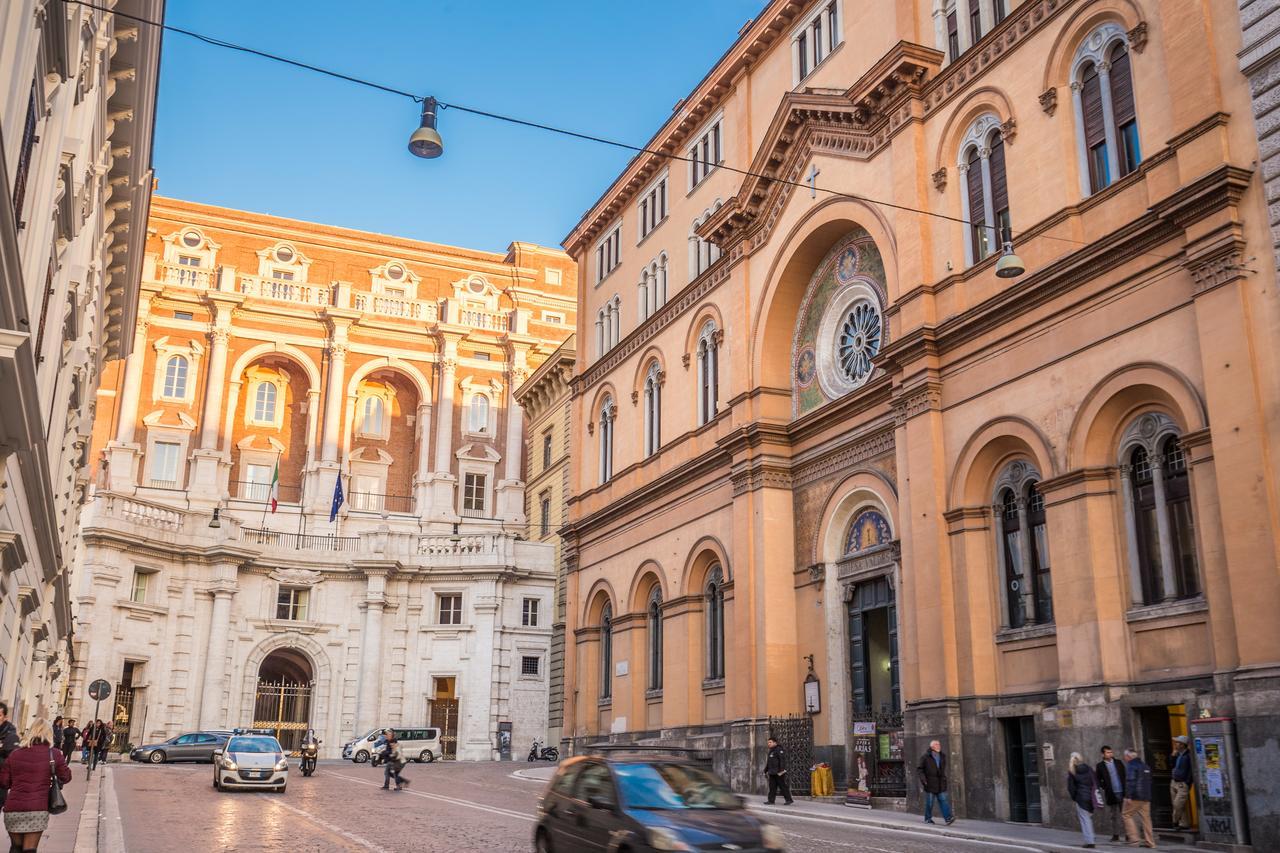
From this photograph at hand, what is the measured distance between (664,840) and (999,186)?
54.9ft

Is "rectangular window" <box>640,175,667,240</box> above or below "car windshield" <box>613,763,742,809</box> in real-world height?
above

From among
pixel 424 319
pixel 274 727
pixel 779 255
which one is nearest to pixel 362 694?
pixel 274 727

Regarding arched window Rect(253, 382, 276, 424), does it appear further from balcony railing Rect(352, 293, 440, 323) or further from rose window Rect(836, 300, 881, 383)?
rose window Rect(836, 300, 881, 383)

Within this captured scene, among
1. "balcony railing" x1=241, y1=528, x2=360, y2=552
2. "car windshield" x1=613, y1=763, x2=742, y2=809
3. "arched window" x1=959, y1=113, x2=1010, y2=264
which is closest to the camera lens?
"car windshield" x1=613, y1=763, x2=742, y2=809

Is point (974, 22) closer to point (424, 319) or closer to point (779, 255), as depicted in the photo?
point (779, 255)

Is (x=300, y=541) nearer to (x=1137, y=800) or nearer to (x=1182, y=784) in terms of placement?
(x=1137, y=800)

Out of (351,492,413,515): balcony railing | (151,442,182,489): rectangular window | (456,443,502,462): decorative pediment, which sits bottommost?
(351,492,413,515): balcony railing

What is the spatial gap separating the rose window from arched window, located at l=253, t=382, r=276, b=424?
1840 inches

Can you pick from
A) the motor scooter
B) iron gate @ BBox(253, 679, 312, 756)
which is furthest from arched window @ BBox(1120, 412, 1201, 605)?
iron gate @ BBox(253, 679, 312, 756)

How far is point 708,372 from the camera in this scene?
34.4m

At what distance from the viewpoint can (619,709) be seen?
3719 centimetres

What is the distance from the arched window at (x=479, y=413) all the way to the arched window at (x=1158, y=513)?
53.7 metres

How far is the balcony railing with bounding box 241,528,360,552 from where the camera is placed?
5256 cm

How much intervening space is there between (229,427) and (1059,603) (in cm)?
5407
